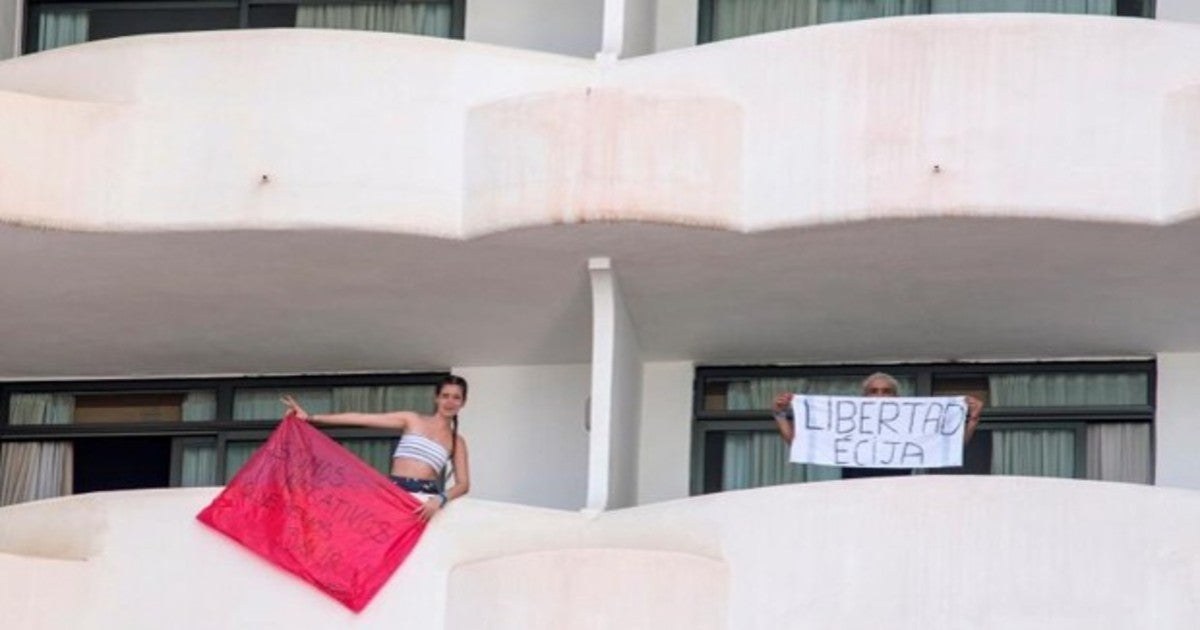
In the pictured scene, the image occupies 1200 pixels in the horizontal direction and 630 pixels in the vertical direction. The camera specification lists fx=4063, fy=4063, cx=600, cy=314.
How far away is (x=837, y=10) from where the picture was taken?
27328 mm

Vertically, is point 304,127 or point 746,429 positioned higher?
point 304,127

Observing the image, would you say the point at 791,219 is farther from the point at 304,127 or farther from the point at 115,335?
the point at 115,335

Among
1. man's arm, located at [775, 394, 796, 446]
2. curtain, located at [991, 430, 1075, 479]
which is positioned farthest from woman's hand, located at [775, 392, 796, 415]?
curtain, located at [991, 430, 1075, 479]

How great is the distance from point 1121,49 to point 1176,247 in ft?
4.20

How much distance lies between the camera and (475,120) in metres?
25.6

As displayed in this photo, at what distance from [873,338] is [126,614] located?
5351 mm

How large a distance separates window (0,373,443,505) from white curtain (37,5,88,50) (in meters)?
2.44

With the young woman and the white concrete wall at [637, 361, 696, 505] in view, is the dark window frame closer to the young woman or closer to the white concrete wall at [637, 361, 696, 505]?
the white concrete wall at [637, 361, 696, 505]

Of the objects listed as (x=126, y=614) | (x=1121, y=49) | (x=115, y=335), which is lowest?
(x=126, y=614)

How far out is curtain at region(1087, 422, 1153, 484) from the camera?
88.4 ft

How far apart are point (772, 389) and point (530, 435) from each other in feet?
5.57

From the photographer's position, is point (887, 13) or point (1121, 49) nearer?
point (1121, 49)

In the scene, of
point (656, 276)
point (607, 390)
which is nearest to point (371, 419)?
point (607, 390)

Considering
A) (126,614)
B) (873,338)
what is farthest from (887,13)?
(126,614)
